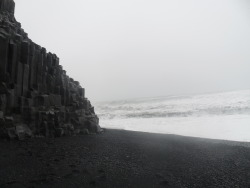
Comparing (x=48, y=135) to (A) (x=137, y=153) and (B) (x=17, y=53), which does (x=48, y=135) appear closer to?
(B) (x=17, y=53)

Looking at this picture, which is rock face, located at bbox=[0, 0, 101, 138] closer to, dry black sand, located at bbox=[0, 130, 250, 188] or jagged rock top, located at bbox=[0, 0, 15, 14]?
jagged rock top, located at bbox=[0, 0, 15, 14]

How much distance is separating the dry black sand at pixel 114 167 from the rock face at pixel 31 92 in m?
2.00

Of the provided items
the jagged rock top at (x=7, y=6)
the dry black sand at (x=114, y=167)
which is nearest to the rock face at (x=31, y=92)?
the jagged rock top at (x=7, y=6)

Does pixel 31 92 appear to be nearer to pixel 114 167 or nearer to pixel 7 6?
pixel 7 6

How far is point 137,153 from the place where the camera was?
9.28 m

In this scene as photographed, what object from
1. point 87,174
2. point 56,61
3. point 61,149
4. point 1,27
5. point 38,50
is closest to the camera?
point 87,174

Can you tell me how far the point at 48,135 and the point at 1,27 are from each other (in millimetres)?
6399

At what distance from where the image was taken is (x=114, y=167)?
276 inches

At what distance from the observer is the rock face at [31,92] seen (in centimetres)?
1081

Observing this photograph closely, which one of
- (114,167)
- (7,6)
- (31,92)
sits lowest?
(114,167)

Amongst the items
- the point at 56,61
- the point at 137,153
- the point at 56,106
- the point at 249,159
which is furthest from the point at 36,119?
the point at 249,159

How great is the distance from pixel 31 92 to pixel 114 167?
754 cm

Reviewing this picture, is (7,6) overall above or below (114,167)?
above

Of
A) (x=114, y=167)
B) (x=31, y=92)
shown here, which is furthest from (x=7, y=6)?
(x=114, y=167)
